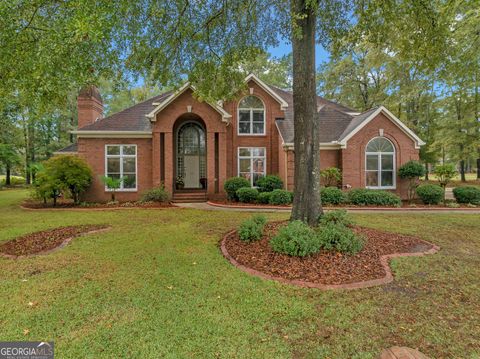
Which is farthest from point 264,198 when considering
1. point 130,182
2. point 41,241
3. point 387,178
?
point 41,241

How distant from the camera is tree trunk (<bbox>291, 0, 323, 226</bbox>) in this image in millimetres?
6312

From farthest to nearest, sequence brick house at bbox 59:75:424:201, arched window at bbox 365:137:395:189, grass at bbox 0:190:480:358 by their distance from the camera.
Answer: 1. arched window at bbox 365:137:395:189
2. brick house at bbox 59:75:424:201
3. grass at bbox 0:190:480:358

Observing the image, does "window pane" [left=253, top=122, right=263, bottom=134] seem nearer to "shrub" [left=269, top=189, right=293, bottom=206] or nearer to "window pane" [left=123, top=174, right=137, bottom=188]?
"shrub" [left=269, top=189, right=293, bottom=206]

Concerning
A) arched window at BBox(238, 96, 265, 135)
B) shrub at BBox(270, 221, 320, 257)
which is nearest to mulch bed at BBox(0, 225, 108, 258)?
shrub at BBox(270, 221, 320, 257)

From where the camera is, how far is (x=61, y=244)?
6.48m

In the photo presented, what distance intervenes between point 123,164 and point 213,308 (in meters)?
12.9

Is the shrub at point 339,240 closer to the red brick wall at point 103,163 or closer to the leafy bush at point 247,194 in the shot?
the leafy bush at point 247,194

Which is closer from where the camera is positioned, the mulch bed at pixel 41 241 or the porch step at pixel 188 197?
the mulch bed at pixel 41 241

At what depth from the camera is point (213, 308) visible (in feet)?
11.7

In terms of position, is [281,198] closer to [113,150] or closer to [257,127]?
[257,127]

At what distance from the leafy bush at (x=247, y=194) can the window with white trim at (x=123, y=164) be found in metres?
6.01

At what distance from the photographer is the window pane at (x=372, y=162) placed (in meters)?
14.5

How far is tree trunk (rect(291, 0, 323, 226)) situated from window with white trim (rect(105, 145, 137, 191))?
11.0 metres

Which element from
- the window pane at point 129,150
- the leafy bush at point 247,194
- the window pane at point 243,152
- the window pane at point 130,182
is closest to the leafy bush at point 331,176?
the leafy bush at point 247,194
